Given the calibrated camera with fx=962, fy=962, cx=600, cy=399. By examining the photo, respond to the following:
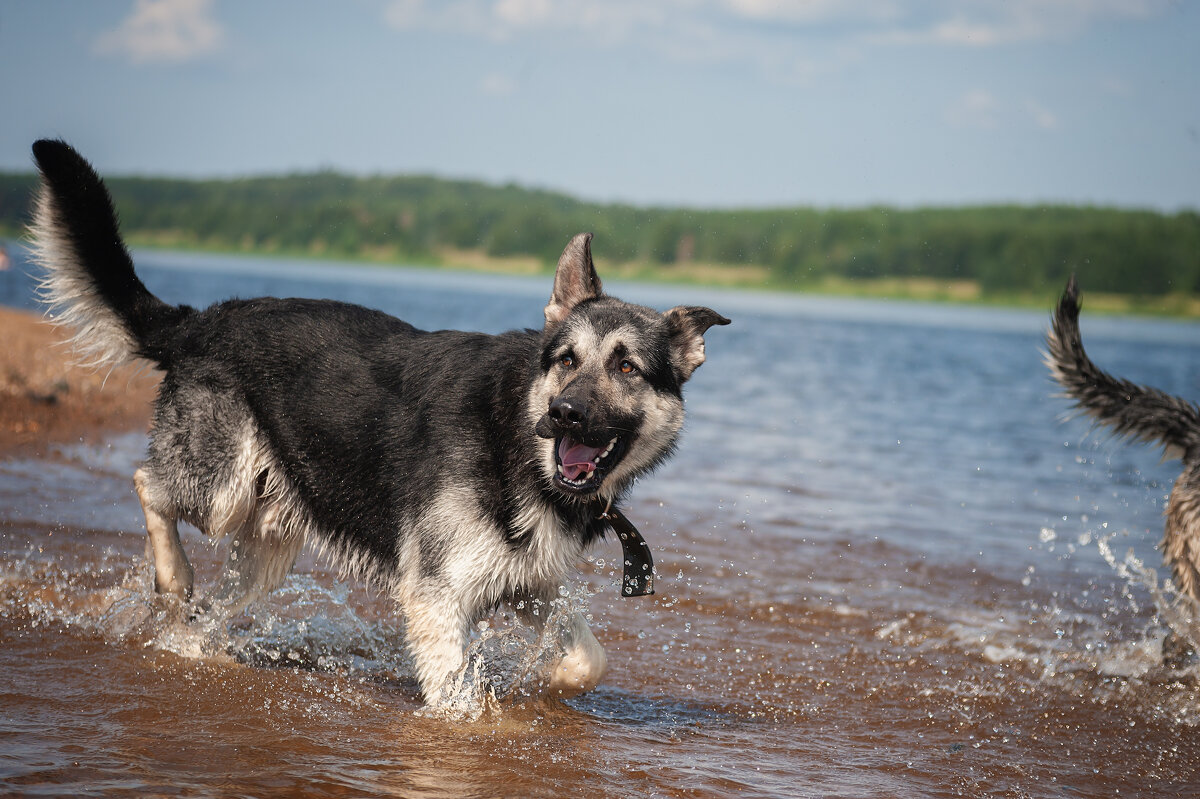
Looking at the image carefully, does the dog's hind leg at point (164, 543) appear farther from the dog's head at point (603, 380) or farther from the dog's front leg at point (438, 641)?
the dog's head at point (603, 380)

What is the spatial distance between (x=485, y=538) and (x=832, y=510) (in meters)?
6.25

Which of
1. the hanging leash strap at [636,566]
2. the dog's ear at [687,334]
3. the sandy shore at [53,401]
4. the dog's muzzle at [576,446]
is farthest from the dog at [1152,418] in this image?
the sandy shore at [53,401]

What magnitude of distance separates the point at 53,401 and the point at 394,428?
745 centimetres

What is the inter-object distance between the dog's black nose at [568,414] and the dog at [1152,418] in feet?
12.8

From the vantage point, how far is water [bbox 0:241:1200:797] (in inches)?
159

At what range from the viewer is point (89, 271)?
5234mm

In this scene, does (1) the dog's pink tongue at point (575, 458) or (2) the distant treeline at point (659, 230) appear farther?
(2) the distant treeline at point (659, 230)

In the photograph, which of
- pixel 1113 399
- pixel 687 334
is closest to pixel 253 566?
pixel 687 334

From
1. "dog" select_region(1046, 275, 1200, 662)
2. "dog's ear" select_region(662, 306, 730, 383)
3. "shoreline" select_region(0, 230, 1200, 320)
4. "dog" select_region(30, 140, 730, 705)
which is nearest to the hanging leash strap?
"dog" select_region(30, 140, 730, 705)

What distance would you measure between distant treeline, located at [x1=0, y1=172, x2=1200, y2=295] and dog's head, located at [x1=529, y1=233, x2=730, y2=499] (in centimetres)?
6892

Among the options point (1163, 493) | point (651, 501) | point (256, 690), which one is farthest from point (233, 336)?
point (1163, 493)

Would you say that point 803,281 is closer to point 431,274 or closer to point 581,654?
point 431,274

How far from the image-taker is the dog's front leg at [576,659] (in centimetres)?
462

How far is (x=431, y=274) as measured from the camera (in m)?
98.1
